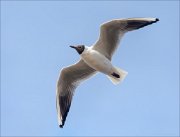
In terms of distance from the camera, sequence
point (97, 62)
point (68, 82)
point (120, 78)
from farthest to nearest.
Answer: point (68, 82), point (120, 78), point (97, 62)

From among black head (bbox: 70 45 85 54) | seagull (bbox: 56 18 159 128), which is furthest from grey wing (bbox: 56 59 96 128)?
black head (bbox: 70 45 85 54)

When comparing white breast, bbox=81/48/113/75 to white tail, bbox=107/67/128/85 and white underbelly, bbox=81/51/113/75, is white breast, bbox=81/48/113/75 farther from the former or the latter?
white tail, bbox=107/67/128/85

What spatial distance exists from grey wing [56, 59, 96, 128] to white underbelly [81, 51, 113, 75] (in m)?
0.71

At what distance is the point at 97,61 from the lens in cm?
1446

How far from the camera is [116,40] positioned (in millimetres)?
14812

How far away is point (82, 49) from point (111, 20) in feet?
2.93

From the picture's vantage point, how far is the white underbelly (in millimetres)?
14469

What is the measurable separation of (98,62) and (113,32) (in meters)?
0.77

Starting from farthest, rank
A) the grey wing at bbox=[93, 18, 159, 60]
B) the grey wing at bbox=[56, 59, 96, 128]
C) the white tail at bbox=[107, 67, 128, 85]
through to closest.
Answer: the grey wing at bbox=[56, 59, 96, 128] → the white tail at bbox=[107, 67, 128, 85] → the grey wing at bbox=[93, 18, 159, 60]

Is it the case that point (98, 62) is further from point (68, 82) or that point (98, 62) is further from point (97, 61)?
point (68, 82)

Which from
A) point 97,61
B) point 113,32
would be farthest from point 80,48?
point 113,32

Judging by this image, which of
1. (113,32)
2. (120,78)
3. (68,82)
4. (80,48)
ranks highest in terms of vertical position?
(113,32)

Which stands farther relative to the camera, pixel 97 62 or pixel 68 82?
pixel 68 82

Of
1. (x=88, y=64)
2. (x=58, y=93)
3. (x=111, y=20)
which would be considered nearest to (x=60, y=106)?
(x=58, y=93)
